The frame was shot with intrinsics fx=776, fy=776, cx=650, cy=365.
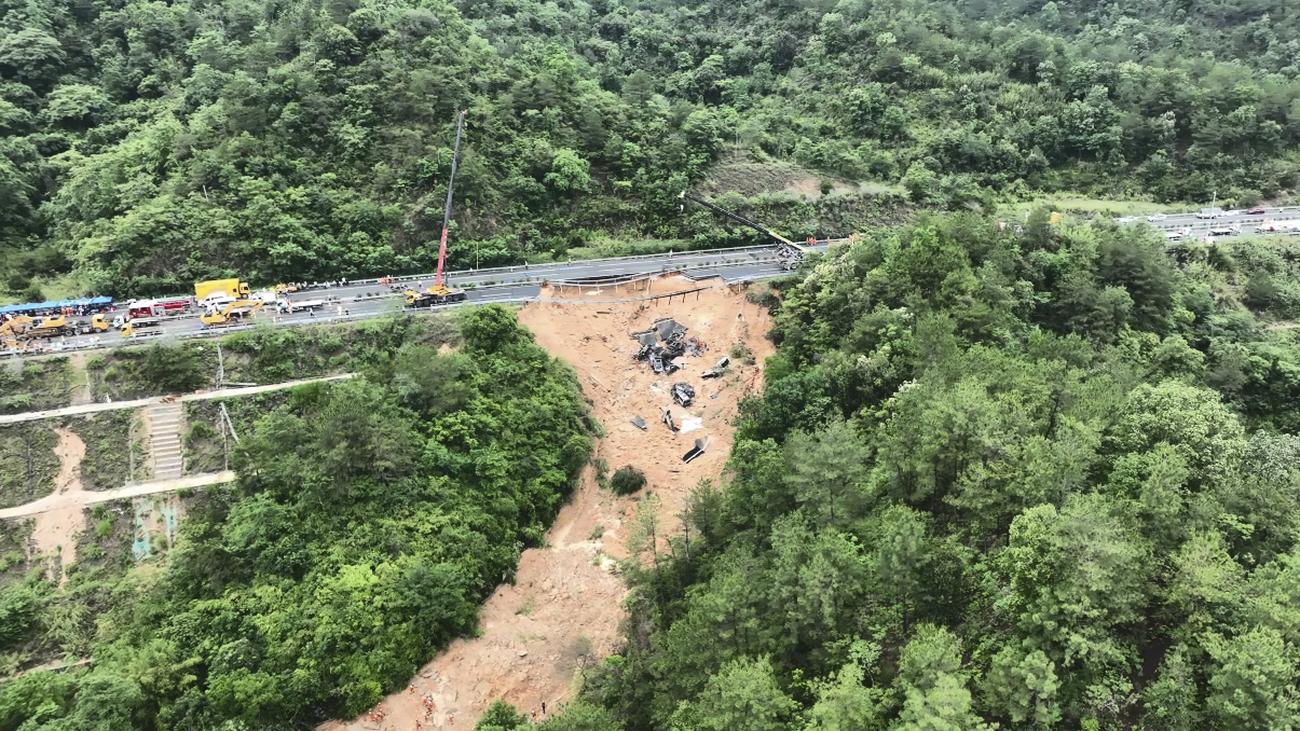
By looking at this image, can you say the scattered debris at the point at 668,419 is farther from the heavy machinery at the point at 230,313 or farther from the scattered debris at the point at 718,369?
the heavy machinery at the point at 230,313

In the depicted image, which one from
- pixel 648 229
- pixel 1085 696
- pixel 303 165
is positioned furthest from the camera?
pixel 648 229

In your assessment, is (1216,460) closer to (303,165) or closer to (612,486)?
(612,486)

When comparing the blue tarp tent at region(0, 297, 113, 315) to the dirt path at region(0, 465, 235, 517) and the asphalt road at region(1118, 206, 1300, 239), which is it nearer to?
the dirt path at region(0, 465, 235, 517)

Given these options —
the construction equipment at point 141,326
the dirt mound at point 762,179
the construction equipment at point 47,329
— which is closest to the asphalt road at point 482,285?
the construction equipment at point 141,326

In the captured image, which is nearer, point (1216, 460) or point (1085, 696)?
point (1085, 696)

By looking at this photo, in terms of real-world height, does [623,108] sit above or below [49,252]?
above

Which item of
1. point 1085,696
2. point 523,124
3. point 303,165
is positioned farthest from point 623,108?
point 1085,696
